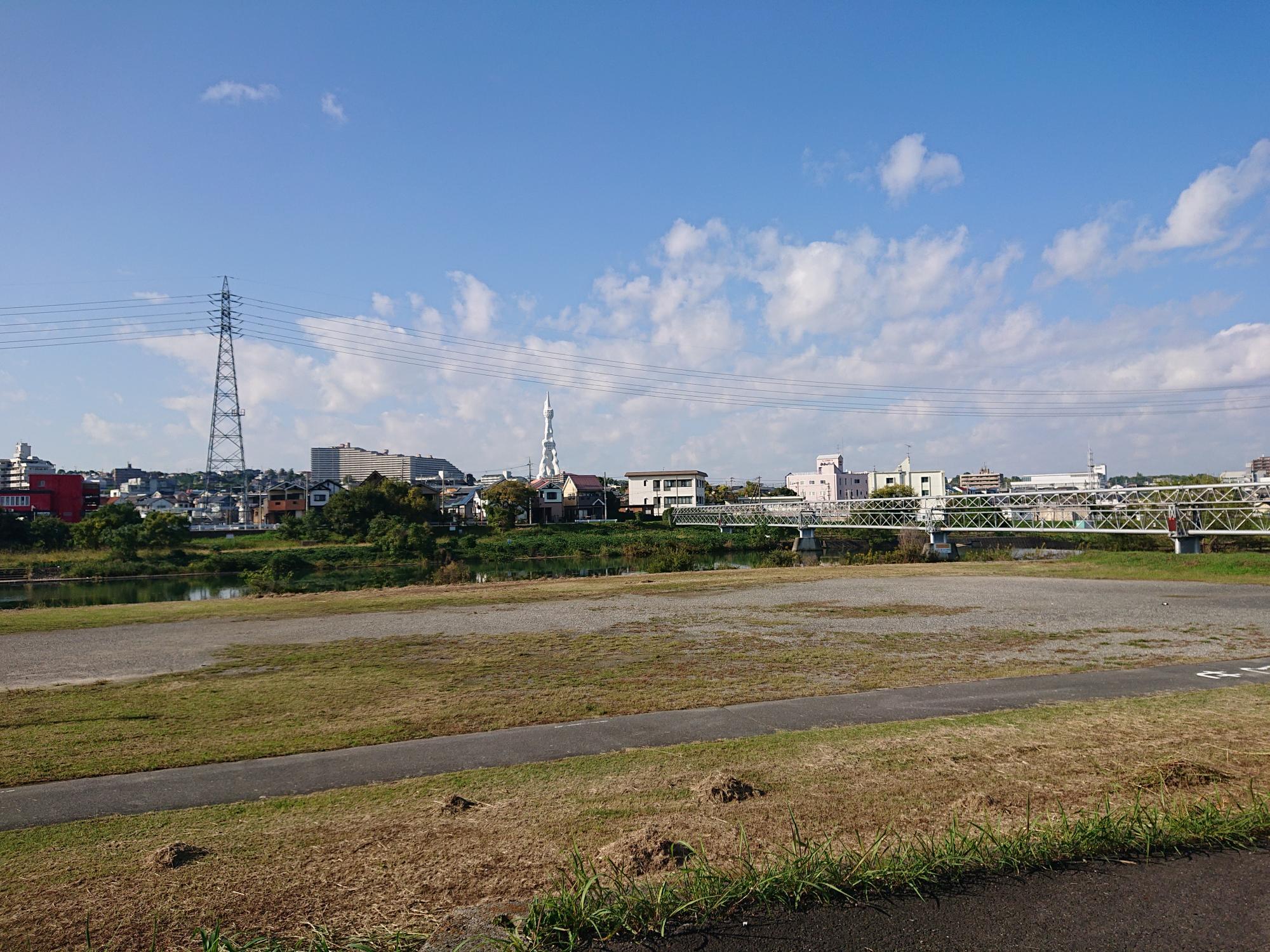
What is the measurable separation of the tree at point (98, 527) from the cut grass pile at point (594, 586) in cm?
2876

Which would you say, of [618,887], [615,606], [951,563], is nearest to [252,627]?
[615,606]

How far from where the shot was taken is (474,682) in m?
11.5

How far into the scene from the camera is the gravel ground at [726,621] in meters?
14.3

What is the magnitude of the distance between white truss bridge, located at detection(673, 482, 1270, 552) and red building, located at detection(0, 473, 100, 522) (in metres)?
58.1

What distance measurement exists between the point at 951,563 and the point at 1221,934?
36.4m

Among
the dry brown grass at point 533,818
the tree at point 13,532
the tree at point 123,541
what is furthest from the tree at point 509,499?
the dry brown grass at point 533,818

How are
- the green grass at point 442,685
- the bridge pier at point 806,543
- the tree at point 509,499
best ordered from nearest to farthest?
the green grass at point 442,685, the bridge pier at point 806,543, the tree at point 509,499

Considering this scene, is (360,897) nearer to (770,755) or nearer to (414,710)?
(770,755)

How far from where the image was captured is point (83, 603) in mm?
30703

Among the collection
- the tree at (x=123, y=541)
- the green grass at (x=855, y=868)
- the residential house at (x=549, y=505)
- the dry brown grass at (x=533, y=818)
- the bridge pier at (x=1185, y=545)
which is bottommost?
the bridge pier at (x=1185, y=545)

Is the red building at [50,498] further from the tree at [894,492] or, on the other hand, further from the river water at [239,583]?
the tree at [894,492]

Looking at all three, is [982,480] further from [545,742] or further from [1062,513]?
[545,742]

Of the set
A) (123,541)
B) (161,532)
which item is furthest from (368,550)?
(123,541)

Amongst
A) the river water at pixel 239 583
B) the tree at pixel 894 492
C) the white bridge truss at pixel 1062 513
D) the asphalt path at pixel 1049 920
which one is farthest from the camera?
the tree at pixel 894 492
